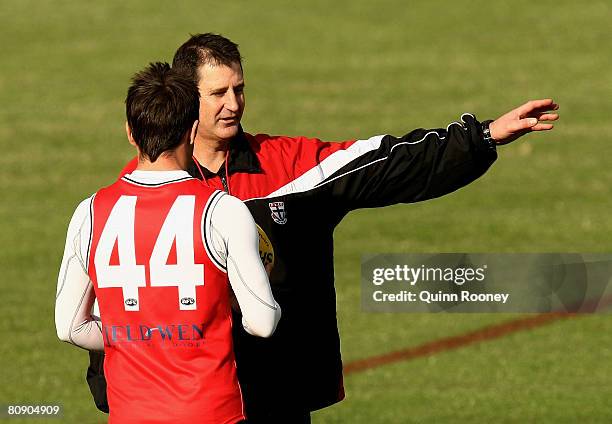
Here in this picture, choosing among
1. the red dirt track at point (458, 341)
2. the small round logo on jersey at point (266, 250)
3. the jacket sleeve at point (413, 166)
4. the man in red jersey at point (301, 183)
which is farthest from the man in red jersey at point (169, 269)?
the red dirt track at point (458, 341)

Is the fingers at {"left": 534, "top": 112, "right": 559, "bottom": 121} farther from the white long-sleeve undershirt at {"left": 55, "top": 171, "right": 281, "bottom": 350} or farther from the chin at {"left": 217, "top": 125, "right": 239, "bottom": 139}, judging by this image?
the white long-sleeve undershirt at {"left": 55, "top": 171, "right": 281, "bottom": 350}

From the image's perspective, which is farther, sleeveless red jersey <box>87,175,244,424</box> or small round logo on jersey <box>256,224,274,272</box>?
small round logo on jersey <box>256,224,274,272</box>

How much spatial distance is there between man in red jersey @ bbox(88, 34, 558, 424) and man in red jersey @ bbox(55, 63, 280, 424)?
3.43 ft

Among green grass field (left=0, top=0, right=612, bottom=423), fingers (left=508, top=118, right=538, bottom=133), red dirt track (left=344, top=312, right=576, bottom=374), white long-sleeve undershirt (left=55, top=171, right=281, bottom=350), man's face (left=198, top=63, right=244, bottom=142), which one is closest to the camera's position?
white long-sleeve undershirt (left=55, top=171, right=281, bottom=350)

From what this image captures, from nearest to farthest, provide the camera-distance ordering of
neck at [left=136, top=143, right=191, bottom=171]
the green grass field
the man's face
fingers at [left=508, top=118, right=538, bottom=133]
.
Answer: neck at [left=136, top=143, right=191, bottom=171] → fingers at [left=508, top=118, right=538, bottom=133] → the man's face → the green grass field

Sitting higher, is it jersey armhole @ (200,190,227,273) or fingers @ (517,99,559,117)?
fingers @ (517,99,559,117)

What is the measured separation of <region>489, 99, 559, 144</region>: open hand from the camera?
6.12 metres

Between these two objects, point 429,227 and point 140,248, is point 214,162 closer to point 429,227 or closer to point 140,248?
point 140,248

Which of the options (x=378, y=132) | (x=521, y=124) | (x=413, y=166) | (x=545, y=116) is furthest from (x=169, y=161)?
(x=378, y=132)

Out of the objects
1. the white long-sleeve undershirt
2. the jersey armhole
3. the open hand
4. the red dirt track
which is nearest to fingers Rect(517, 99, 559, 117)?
the open hand

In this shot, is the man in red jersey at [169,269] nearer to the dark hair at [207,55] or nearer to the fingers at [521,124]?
the dark hair at [207,55]

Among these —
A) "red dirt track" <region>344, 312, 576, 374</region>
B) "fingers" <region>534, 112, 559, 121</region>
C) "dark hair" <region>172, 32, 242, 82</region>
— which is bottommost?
"red dirt track" <region>344, 312, 576, 374</region>

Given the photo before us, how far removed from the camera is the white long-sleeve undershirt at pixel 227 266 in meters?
4.93

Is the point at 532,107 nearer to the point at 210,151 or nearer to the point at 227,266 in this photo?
the point at 210,151
